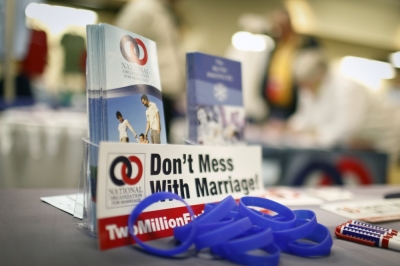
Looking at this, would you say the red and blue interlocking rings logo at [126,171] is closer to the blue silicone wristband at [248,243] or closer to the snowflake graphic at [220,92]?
the blue silicone wristband at [248,243]

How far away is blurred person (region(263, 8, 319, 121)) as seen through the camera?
5062 millimetres

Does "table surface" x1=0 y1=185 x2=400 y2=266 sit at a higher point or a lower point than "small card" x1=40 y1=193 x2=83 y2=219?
lower

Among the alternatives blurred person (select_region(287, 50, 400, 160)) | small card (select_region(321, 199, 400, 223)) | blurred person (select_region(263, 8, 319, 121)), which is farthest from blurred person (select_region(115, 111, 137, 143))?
blurred person (select_region(263, 8, 319, 121))

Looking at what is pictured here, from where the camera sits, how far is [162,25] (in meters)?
1.97

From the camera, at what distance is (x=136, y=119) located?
568mm

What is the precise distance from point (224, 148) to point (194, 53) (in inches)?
9.7

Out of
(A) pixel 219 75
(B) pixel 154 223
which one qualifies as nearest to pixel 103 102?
(B) pixel 154 223

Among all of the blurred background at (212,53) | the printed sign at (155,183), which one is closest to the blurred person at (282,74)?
the blurred background at (212,53)

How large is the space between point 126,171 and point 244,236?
0.65ft

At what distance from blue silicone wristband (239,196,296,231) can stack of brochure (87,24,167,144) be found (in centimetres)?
19

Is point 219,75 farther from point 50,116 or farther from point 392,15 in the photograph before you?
point 392,15

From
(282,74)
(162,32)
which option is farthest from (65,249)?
(282,74)

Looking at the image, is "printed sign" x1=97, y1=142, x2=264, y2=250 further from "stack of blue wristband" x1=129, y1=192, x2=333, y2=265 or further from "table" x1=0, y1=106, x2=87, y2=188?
"table" x1=0, y1=106, x2=87, y2=188

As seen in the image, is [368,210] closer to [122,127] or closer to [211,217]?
[211,217]
